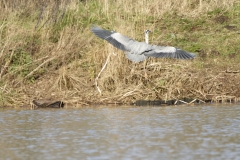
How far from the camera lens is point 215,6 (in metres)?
13.2

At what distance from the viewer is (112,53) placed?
33.3 ft

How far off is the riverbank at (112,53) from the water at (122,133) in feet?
2.35

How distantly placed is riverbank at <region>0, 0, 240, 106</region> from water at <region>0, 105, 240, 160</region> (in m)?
0.72

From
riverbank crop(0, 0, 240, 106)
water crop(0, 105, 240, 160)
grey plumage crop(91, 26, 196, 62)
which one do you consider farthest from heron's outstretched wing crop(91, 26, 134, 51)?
water crop(0, 105, 240, 160)

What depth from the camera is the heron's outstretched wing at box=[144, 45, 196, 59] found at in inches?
357

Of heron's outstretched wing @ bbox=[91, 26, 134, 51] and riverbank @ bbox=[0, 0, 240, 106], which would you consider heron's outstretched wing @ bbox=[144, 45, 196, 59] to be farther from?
riverbank @ bbox=[0, 0, 240, 106]

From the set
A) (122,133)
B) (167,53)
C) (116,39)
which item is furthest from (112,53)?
(122,133)

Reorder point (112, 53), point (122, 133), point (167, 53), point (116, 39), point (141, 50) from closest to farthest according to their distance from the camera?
point (122, 133) < point (167, 53) < point (141, 50) < point (116, 39) < point (112, 53)

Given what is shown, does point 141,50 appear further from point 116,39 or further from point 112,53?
point 112,53

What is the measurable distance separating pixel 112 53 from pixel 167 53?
129 centimetres

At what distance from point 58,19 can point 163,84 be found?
11.3 feet

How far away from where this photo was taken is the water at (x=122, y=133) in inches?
237

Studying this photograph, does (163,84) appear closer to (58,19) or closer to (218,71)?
(218,71)

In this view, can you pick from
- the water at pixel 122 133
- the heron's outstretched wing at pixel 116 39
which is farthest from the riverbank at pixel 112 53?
the water at pixel 122 133
